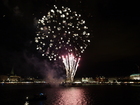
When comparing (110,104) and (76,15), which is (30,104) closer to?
(110,104)

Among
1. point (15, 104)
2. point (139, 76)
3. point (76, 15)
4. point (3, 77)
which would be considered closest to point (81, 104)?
point (15, 104)

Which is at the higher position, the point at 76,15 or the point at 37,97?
the point at 76,15

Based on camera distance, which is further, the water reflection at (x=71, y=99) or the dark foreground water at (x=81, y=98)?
the dark foreground water at (x=81, y=98)

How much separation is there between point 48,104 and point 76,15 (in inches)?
724

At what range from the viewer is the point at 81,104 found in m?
27.2

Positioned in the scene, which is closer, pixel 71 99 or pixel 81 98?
pixel 71 99

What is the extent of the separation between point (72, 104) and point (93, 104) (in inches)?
Answer: 153

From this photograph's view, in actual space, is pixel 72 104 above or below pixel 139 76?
below

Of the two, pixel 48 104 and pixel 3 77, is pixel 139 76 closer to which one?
pixel 48 104

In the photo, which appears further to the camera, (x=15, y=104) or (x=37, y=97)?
(x=37, y=97)

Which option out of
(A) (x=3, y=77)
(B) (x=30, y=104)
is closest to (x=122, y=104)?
(B) (x=30, y=104)

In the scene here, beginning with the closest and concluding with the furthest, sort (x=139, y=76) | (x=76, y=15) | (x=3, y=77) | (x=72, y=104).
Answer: (x=72, y=104) → (x=76, y=15) → (x=139, y=76) → (x=3, y=77)

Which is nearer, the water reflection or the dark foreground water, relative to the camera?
the water reflection

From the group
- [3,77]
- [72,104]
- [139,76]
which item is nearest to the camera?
[72,104]
